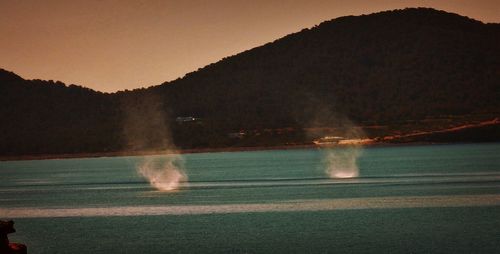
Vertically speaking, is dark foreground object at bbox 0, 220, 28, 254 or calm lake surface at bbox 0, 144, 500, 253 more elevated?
calm lake surface at bbox 0, 144, 500, 253


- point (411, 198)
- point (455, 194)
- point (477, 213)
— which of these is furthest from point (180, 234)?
point (455, 194)

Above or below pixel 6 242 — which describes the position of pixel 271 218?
above

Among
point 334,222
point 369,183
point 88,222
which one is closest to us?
point 334,222

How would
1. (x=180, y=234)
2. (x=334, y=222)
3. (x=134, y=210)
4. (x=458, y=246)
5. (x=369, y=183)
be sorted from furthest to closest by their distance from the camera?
(x=369, y=183) < (x=134, y=210) < (x=334, y=222) < (x=180, y=234) < (x=458, y=246)

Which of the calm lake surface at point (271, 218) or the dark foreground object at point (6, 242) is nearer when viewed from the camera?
the dark foreground object at point (6, 242)

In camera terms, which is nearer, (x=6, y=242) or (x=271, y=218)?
(x=6, y=242)

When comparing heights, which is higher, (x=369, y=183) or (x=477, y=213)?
(x=369, y=183)

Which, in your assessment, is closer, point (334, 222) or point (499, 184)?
point (334, 222)

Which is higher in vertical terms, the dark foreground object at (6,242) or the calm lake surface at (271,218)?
the calm lake surface at (271,218)

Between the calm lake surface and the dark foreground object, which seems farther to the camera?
the calm lake surface

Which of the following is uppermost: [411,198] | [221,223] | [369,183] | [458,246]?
[369,183]

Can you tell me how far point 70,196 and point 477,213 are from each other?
2468 inches

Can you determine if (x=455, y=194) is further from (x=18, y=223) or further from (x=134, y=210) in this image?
(x=18, y=223)

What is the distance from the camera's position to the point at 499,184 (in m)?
112
